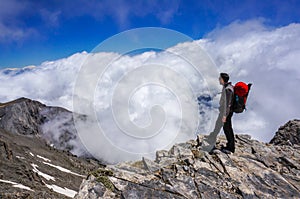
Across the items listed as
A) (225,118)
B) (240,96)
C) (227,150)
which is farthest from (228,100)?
(227,150)

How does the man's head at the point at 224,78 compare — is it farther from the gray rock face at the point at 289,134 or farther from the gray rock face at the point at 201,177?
the gray rock face at the point at 289,134

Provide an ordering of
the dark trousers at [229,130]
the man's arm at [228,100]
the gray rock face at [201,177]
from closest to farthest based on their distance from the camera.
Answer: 1. the gray rock face at [201,177]
2. the man's arm at [228,100]
3. the dark trousers at [229,130]

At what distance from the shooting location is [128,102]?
1600cm

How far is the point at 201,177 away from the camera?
1459 cm

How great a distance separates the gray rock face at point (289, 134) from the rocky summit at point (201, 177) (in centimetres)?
1238

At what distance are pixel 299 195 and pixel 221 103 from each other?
6.26 metres

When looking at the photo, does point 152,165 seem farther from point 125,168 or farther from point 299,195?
point 299,195

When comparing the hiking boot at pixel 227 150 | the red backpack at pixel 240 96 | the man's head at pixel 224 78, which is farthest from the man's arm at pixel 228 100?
the hiking boot at pixel 227 150

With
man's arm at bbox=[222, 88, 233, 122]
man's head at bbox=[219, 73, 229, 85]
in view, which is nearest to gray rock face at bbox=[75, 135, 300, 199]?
man's arm at bbox=[222, 88, 233, 122]

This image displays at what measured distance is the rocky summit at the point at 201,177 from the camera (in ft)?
43.5

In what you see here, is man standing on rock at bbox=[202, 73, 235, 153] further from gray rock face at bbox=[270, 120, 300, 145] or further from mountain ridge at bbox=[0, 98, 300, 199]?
gray rock face at bbox=[270, 120, 300, 145]

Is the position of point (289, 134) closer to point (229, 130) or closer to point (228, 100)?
point (229, 130)

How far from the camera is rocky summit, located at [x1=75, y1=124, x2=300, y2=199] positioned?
43.5 feet

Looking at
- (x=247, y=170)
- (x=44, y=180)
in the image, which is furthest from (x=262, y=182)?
(x=44, y=180)
